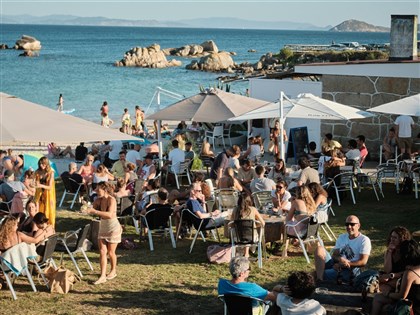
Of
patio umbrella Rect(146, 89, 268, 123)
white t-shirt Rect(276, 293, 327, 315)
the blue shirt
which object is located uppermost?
patio umbrella Rect(146, 89, 268, 123)

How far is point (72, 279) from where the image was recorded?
9516 mm

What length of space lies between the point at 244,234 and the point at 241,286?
9.19ft

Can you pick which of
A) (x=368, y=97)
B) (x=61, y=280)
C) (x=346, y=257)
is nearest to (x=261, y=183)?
(x=346, y=257)

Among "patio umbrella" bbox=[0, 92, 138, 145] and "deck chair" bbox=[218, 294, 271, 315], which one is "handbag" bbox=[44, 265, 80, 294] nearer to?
"patio umbrella" bbox=[0, 92, 138, 145]

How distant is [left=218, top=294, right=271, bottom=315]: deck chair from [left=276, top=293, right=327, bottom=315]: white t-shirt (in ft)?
1.54

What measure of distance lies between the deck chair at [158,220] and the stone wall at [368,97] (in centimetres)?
891

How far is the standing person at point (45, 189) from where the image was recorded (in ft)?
40.0

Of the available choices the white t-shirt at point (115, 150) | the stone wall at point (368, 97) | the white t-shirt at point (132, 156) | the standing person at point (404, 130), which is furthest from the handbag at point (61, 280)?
the stone wall at point (368, 97)

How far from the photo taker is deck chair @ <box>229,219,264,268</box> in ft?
33.2

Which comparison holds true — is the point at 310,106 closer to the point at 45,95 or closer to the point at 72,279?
the point at 72,279

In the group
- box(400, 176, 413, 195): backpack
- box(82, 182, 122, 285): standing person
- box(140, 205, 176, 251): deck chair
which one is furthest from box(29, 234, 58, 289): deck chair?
box(400, 176, 413, 195): backpack

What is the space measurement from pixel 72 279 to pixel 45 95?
47.0 metres

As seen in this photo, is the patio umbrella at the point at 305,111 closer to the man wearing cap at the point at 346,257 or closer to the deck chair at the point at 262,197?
the deck chair at the point at 262,197

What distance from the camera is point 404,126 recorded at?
57.9 ft
